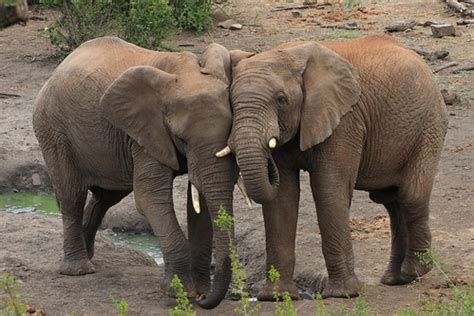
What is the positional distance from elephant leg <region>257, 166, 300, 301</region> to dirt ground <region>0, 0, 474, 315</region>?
0.71 ft

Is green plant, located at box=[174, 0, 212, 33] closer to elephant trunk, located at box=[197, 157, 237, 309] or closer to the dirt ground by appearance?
the dirt ground

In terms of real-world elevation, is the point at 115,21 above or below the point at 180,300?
below

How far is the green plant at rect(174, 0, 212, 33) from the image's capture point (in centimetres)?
1750

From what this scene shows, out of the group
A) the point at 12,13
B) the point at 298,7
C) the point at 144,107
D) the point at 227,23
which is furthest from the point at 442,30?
the point at 12,13

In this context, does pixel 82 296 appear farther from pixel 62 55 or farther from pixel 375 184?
pixel 62 55

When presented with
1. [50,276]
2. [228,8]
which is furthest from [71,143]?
[228,8]

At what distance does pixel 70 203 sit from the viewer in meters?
8.73

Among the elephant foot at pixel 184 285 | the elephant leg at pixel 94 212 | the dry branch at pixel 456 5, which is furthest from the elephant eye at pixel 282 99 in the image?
the dry branch at pixel 456 5

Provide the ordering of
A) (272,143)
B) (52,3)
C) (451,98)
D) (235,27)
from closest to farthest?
(272,143) < (451,98) < (52,3) < (235,27)

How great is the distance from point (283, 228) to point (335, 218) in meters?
0.37

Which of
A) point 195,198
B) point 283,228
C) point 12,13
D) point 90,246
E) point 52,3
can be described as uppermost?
point 12,13

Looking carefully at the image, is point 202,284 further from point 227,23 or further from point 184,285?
point 227,23

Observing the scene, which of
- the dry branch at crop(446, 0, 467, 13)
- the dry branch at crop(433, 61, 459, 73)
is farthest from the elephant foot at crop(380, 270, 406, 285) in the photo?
the dry branch at crop(446, 0, 467, 13)

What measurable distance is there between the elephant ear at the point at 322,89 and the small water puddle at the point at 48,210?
3276 mm
